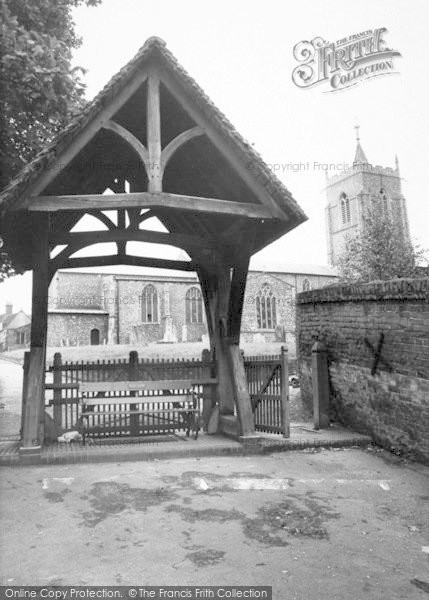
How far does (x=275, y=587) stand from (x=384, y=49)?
8115mm

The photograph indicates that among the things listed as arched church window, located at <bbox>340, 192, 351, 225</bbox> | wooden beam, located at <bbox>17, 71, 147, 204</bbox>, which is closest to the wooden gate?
wooden beam, located at <bbox>17, 71, 147, 204</bbox>

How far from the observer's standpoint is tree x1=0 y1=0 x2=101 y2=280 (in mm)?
7875

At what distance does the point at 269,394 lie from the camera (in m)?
7.52

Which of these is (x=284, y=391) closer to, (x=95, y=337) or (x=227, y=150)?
(x=227, y=150)

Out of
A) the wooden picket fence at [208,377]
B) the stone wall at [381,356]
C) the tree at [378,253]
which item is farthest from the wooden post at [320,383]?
the tree at [378,253]

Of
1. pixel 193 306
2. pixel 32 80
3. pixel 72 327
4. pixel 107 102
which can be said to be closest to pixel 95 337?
pixel 72 327

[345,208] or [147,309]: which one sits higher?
[345,208]

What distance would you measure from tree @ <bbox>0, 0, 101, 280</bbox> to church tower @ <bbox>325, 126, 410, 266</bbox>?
5940 centimetres

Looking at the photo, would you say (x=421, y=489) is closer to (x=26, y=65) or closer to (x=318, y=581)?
(x=318, y=581)

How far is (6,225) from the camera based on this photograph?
6.22m

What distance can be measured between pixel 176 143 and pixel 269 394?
4047 mm

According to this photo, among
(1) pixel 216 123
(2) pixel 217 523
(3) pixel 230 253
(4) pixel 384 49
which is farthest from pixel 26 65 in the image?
(2) pixel 217 523

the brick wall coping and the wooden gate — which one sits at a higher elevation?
the brick wall coping

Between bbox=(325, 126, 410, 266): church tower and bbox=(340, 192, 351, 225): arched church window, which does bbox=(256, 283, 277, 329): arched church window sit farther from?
bbox=(340, 192, 351, 225): arched church window
